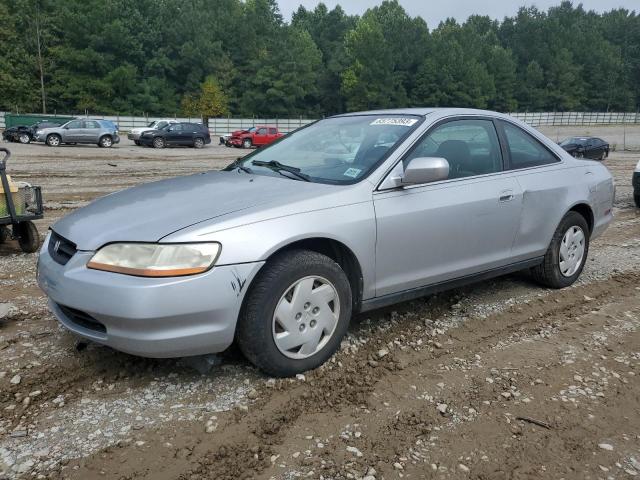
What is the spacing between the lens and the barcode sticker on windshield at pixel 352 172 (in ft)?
11.6

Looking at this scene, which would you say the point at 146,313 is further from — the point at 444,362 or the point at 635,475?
the point at 635,475

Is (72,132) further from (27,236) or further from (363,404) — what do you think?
(363,404)

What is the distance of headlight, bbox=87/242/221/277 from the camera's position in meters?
2.74

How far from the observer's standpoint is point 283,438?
104 inches

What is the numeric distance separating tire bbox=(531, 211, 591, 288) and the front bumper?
9.38 ft

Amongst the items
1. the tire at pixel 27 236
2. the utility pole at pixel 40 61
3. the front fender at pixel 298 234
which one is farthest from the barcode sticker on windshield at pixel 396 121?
the utility pole at pixel 40 61

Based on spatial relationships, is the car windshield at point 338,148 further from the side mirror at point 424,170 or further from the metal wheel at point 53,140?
the metal wheel at point 53,140

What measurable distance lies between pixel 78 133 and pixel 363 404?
27094mm

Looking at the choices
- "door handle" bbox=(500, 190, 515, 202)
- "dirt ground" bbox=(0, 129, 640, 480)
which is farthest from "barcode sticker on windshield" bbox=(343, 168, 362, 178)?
"door handle" bbox=(500, 190, 515, 202)

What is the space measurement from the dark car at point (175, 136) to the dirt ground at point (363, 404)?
26399mm

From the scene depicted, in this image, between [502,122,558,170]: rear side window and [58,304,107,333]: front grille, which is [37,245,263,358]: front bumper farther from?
[502,122,558,170]: rear side window

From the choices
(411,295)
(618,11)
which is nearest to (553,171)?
(411,295)

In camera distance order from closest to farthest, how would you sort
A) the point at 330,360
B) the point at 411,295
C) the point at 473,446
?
the point at 473,446 → the point at 330,360 → the point at 411,295

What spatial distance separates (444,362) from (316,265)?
1057mm
